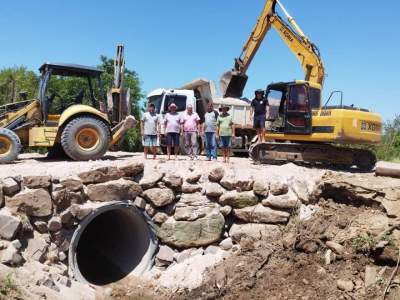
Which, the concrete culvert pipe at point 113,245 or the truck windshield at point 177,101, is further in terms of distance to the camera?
the truck windshield at point 177,101

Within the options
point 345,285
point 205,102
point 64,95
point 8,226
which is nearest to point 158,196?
point 8,226

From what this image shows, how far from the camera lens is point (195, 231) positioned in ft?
30.1

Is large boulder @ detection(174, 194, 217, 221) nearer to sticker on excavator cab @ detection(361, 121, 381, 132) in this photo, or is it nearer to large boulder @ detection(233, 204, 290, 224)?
large boulder @ detection(233, 204, 290, 224)

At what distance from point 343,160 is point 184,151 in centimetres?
467

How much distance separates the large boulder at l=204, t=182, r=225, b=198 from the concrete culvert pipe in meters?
1.34

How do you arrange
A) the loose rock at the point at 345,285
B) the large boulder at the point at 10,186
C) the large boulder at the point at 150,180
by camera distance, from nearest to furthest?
the loose rock at the point at 345,285 < the large boulder at the point at 10,186 < the large boulder at the point at 150,180

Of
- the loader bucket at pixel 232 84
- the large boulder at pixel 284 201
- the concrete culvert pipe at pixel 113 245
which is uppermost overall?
the loader bucket at pixel 232 84

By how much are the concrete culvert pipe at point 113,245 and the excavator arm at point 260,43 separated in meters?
6.30

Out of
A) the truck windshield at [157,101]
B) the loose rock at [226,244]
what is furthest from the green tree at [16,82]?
the loose rock at [226,244]

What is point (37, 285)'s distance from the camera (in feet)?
22.4

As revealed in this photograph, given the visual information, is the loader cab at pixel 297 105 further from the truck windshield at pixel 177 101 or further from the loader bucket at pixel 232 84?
the loader bucket at pixel 232 84

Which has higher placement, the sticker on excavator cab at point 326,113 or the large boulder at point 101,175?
the sticker on excavator cab at point 326,113

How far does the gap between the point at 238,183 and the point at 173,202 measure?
55.1 inches

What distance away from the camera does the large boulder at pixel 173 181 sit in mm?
9362
